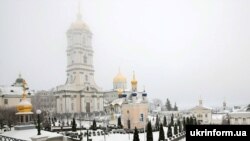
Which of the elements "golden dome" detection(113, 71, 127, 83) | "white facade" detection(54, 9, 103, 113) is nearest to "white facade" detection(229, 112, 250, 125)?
"golden dome" detection(113, 71, 127, 83)

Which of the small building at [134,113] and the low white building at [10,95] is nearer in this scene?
the small building at [134,113]

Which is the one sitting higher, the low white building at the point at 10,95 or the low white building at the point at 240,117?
the low white building at the point at 10,95

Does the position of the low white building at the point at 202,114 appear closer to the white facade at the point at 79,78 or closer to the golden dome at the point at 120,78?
the golden dome at the point at 120,78

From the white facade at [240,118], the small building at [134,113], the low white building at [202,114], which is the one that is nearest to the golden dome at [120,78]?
the low white building at [202,114]

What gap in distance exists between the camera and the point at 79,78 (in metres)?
48.6

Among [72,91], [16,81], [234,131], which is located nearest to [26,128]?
[234,131]

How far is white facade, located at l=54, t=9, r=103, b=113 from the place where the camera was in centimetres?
4731

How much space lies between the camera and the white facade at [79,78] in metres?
47.3

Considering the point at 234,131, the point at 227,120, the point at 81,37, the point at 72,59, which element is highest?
the point at 81,37

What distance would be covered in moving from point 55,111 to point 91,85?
730cm

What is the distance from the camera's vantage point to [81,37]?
4903 cm

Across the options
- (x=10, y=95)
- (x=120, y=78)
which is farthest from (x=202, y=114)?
(x=10, y=95)

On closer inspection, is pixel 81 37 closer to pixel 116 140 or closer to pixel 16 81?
pixel 16 81

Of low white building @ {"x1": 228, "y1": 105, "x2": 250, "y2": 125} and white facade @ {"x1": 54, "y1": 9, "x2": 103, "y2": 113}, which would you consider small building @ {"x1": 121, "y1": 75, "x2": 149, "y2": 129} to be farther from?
low white building @ {"x1": 228, "y1": 105, "x2": 250, "y2": 125}
